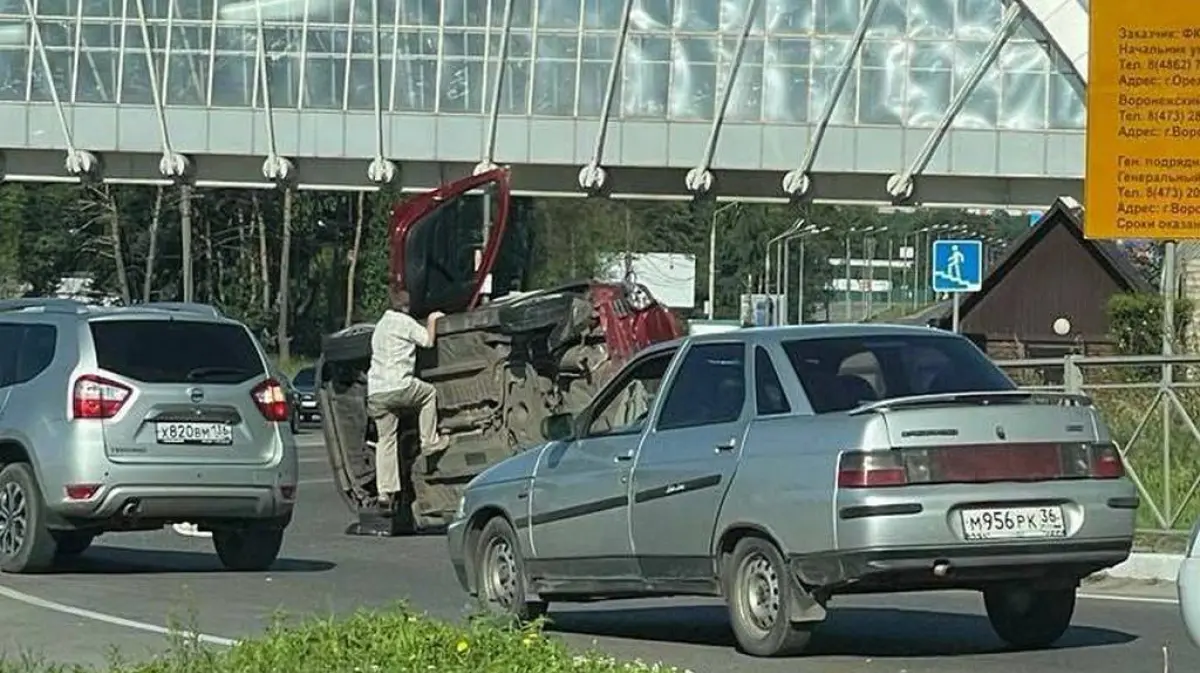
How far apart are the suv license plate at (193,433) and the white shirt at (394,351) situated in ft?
12.7

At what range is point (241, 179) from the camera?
47.4m

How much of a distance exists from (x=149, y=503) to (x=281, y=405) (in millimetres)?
1289

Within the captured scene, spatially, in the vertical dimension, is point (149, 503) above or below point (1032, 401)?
below

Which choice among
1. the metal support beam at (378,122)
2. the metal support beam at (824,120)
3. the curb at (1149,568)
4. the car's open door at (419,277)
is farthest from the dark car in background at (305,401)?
the curb at (1149,568)

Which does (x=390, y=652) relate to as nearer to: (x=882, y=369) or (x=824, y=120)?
(x=882, y=369)

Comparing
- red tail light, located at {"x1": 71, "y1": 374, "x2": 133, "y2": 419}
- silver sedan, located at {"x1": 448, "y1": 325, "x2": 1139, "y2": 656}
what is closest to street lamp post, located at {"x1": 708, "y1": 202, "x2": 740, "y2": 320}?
red tail light, located at {"x1": 71, "y1": 374, "x2": 133, "y2": 419}

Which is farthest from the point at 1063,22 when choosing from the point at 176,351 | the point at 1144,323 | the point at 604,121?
the point at 176,351

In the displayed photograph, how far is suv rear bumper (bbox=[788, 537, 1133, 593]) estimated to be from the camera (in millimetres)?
11062

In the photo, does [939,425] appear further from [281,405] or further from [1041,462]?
[281,405]

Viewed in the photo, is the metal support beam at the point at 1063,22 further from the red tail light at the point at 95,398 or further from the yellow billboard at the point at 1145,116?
the red tail light at the point at 95,398

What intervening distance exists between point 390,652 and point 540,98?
3793cm

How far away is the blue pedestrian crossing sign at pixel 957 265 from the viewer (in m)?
31.3

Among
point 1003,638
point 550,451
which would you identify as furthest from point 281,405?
point 1003,638

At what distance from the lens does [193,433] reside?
16344mm
